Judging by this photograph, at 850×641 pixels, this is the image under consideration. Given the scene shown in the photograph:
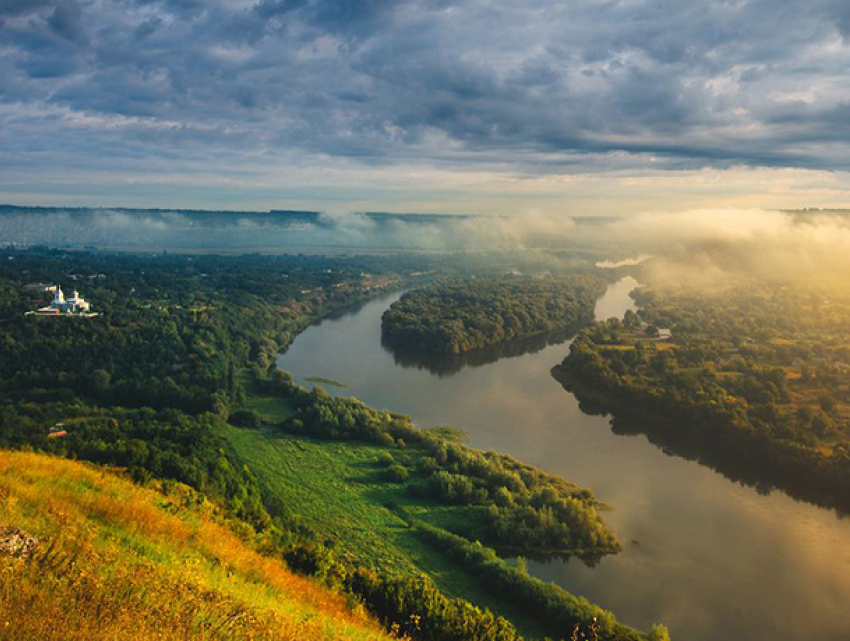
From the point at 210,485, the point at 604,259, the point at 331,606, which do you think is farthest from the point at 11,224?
the point at 331,606

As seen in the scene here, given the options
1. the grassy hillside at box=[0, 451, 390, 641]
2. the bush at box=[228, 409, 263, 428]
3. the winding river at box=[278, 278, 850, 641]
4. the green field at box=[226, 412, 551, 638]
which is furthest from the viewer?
the bush at box=[228, 409, 263, 428]

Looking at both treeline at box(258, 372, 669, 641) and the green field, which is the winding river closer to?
treeline at box(258, 372, 669, 641)

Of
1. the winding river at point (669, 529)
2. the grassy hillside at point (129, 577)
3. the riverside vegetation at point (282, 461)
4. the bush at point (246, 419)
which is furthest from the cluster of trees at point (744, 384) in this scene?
the grassy hillside at point (129, 577)

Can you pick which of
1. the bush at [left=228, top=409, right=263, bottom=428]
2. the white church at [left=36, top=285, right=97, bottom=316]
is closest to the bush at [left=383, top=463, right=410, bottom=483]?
the bush at [left=228, top=409, right=263, bottom=428]

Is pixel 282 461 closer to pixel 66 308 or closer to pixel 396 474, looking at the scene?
pixel 396 474

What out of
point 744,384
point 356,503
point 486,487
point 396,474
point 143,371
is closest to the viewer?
point 356,503

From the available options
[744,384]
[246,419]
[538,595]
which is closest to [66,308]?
[246,419]

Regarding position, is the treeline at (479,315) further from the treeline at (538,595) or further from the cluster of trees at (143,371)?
the treeline at (538,595)
